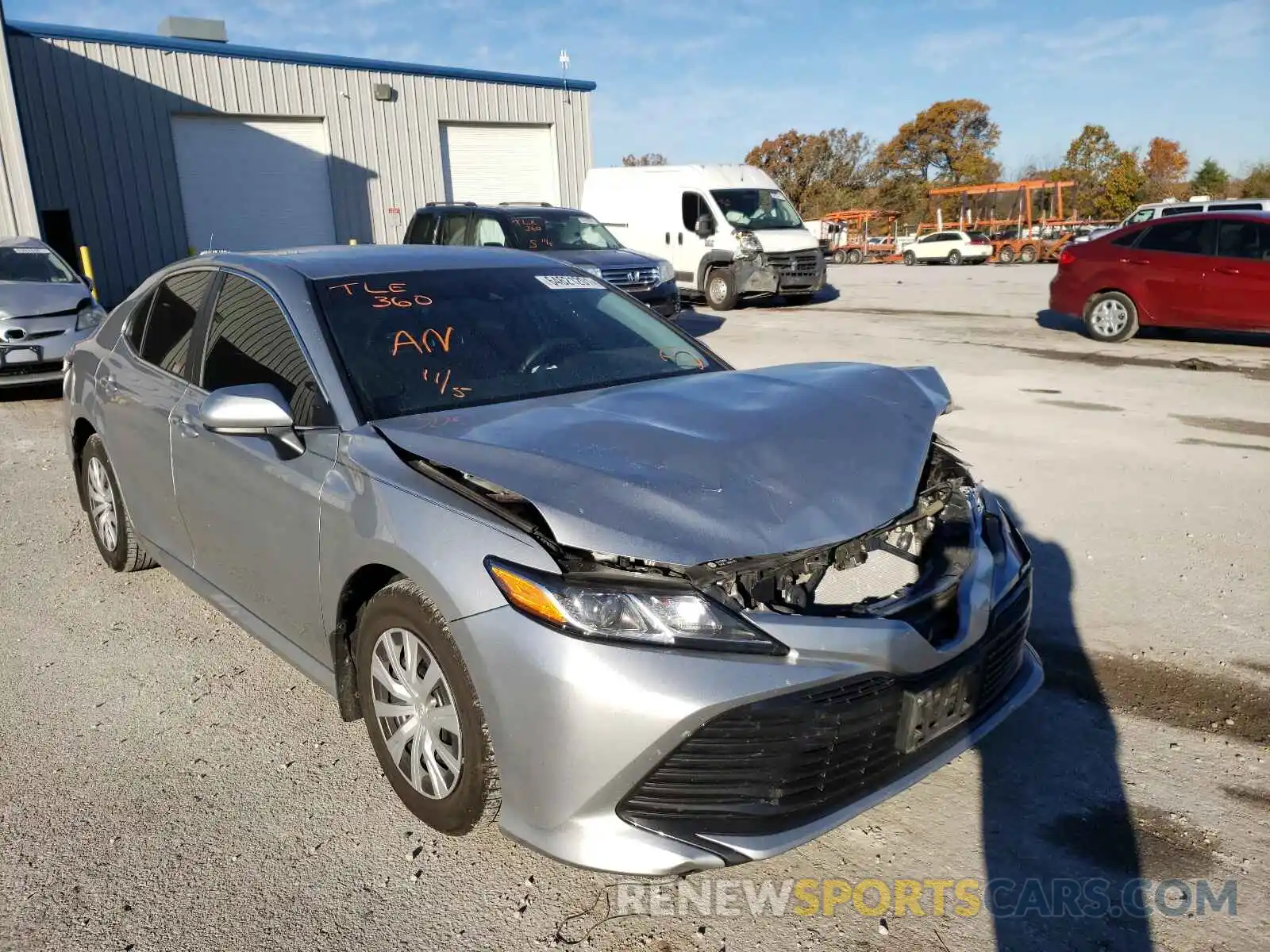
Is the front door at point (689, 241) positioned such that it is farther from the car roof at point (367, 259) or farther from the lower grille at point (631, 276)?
the car roof at point (367, 259)

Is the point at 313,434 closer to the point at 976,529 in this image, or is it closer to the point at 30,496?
the point at 976,529

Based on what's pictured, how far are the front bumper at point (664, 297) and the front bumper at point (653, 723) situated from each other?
11320 millimetres

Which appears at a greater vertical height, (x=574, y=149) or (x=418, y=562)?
(x=574, y=149)

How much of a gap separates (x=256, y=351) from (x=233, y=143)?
20.3 meters

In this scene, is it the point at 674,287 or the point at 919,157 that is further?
the point at 919,157

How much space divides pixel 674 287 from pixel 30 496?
915 cm

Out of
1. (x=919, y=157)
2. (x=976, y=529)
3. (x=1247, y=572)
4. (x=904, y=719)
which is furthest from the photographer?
(x=919, y=157)

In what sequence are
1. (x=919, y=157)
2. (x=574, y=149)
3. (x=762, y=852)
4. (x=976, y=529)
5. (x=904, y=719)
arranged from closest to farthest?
(x=762, y=852)
(x=904, y=719)
(x=976, y=529)
(x=574, y=149)
(x=919, y=157)

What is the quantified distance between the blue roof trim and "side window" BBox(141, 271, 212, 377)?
17.5 metres

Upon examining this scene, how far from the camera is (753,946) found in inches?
93.2

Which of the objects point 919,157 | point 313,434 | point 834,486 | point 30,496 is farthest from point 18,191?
point 919,157

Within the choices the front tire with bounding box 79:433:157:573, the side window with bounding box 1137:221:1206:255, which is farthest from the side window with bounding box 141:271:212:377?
the side window with bounding box 1137:221:1206:255

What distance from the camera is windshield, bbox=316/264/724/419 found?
10.6ft

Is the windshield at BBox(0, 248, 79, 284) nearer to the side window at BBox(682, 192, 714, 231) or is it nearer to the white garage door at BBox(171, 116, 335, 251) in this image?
the white garage door at BBox(171, 116, 335, 251)
